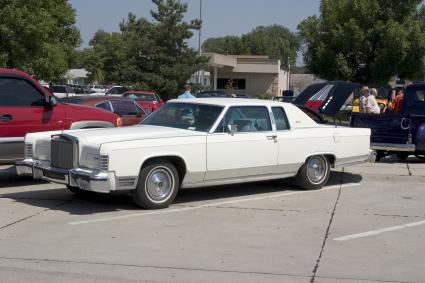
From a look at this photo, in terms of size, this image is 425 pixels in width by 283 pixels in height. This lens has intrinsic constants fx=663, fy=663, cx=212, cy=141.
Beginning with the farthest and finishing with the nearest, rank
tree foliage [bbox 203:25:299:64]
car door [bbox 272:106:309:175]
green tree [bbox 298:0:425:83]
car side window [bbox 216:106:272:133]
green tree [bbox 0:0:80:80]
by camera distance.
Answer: tree foliage [bbox 203:25:299:64]
green tree [bbox 298:0:425:83]
green tree [bbox 0:0:80:80]
car door [bbox 272:106:309:175]
car side window [bbox 216:106:272:133]

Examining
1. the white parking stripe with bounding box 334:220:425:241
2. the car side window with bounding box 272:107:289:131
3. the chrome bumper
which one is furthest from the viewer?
the car side window with bounding box 272:107:289:131

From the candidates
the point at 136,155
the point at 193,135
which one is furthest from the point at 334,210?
the point at 136,155

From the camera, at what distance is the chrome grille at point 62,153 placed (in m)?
8.88

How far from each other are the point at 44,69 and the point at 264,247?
93.1 ft

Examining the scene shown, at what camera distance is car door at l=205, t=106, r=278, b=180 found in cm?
951

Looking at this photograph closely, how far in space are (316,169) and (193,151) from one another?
9.00 feet

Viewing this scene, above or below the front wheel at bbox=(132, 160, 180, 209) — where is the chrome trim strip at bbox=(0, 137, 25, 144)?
above

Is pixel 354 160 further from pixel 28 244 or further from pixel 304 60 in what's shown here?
pixel 304 60

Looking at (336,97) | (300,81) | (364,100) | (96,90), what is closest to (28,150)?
(336,97)

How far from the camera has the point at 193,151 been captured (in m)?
9.20

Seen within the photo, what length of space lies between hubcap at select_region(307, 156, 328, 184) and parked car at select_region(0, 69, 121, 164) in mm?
3810

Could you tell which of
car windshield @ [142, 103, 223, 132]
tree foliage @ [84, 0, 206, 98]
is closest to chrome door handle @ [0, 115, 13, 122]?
car windshield @ [142, 103, 223, 132]

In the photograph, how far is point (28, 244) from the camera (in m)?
7.24

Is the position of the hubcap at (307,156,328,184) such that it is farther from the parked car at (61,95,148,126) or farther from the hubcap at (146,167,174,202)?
the parked car at (61,95,148,126)
